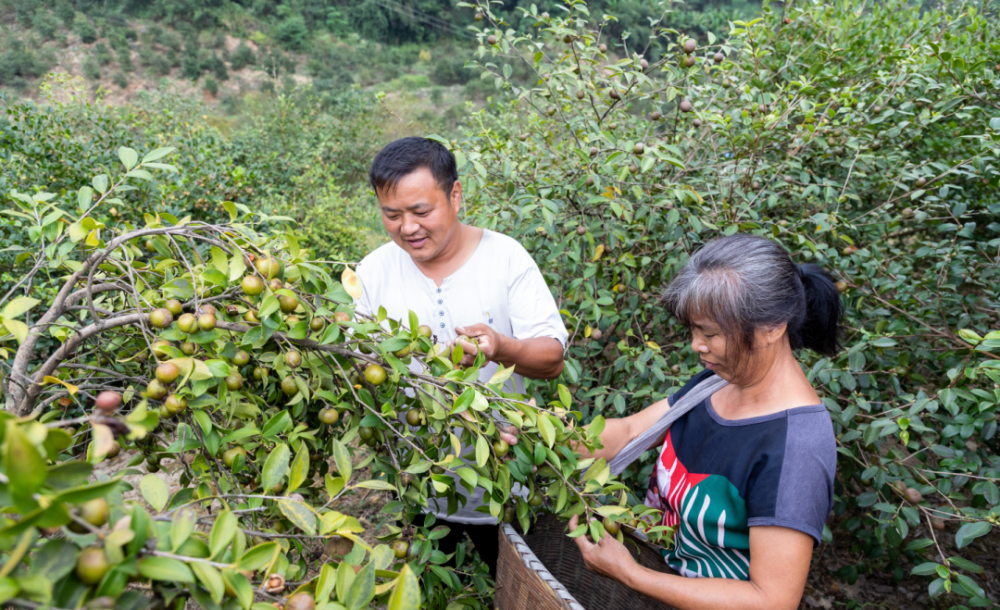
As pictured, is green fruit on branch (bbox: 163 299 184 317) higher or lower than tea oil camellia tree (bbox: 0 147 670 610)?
higher

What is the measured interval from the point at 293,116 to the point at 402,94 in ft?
42.7

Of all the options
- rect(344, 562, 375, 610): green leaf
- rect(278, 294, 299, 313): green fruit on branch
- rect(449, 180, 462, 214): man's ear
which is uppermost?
rect(449, 180, 462, 214): man's ear

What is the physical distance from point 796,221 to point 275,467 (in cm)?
236

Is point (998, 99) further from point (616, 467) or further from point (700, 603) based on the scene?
point (700, 603)

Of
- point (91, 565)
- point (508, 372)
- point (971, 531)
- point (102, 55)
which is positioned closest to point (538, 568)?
point (508, 372)

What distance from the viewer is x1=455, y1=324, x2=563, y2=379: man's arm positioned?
Answer: 1479mm

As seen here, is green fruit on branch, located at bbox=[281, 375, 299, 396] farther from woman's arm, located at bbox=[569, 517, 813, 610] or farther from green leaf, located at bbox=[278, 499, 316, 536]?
woman's arm, located at bbox=[569, 517, 813, 610]

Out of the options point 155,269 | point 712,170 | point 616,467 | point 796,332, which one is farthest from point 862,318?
point 155,269

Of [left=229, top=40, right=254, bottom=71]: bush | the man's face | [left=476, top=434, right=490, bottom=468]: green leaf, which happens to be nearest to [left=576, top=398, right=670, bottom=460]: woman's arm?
[left=476, top=434, right=490, bottom=468]: green leaf

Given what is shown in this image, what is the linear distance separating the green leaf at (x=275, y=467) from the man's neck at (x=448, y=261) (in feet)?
3.21

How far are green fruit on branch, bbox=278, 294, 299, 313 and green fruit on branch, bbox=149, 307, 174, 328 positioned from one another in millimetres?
190

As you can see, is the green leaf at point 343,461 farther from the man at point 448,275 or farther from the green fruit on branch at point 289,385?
the man at point 448,275

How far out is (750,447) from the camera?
3.98 feet

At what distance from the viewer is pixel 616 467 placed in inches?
61.4
